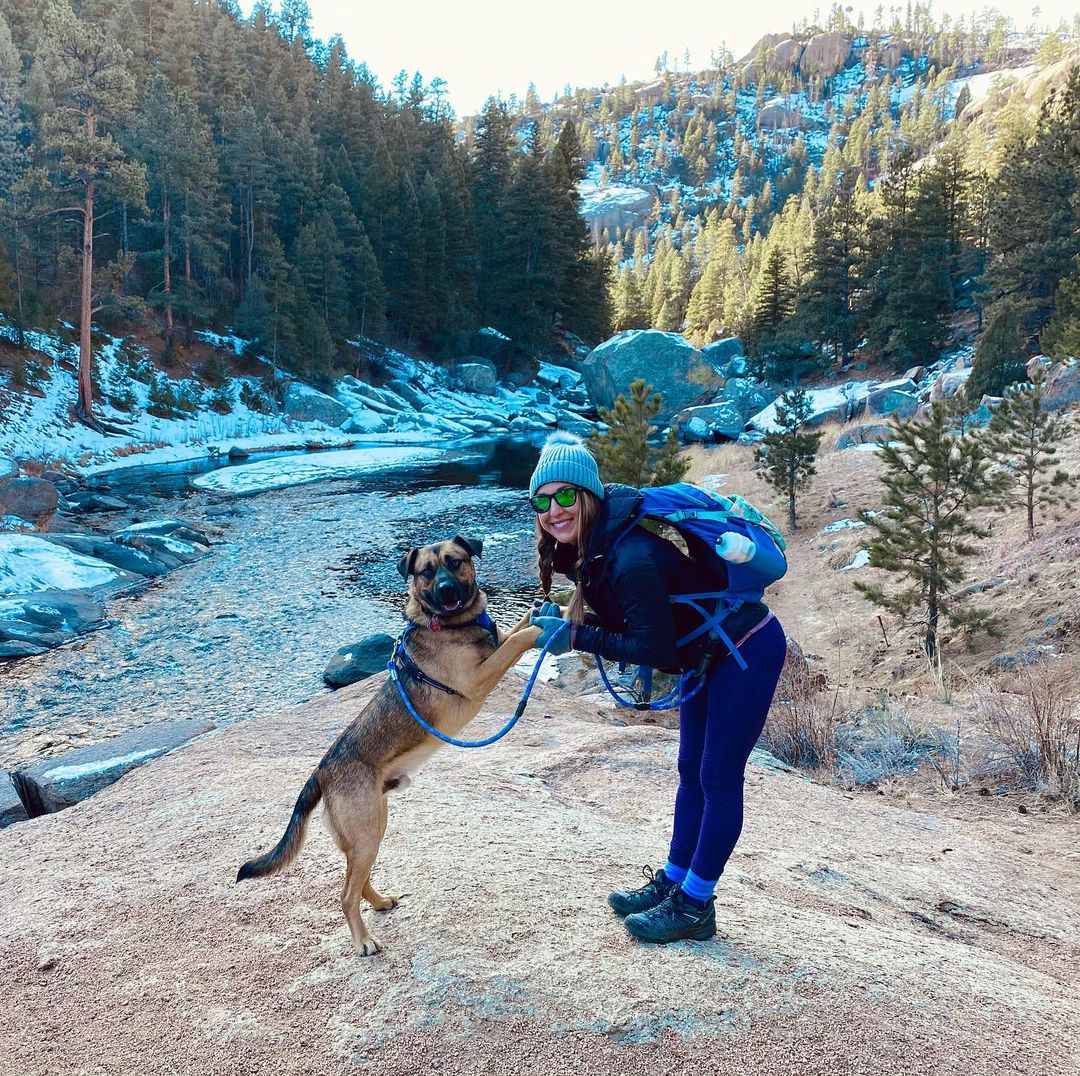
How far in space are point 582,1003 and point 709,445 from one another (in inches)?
1442

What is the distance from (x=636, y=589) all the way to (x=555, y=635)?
1.25 feet

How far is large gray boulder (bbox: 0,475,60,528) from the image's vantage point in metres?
19.1

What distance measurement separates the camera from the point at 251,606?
48.6ft

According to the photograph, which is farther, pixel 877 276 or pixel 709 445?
pixel 877 276

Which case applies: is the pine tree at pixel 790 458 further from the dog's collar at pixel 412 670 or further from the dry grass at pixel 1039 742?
the dog's collar at pixel 412 670

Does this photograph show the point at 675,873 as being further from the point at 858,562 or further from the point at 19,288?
the point at 19,288

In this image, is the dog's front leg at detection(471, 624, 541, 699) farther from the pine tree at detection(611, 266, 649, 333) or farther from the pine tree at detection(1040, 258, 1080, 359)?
the pine tree at detection(611, 266, 649, 333)

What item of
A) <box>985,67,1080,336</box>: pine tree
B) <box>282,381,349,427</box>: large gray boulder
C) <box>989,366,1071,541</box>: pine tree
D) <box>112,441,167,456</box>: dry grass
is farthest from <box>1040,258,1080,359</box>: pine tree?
<box>282,381,349,427</box>: large gray boulder

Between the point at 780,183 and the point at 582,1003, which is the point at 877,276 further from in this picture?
the point at 780,183

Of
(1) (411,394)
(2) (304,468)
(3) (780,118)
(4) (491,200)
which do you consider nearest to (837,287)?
(1) (411,394)

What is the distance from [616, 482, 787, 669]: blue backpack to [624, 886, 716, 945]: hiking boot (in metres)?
1.10

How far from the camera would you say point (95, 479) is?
85.2 feet

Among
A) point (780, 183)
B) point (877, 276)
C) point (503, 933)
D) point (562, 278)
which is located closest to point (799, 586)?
point (503, 933)

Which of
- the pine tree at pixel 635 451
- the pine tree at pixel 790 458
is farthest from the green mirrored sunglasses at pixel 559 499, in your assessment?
the pine tree at pixel 790 458
